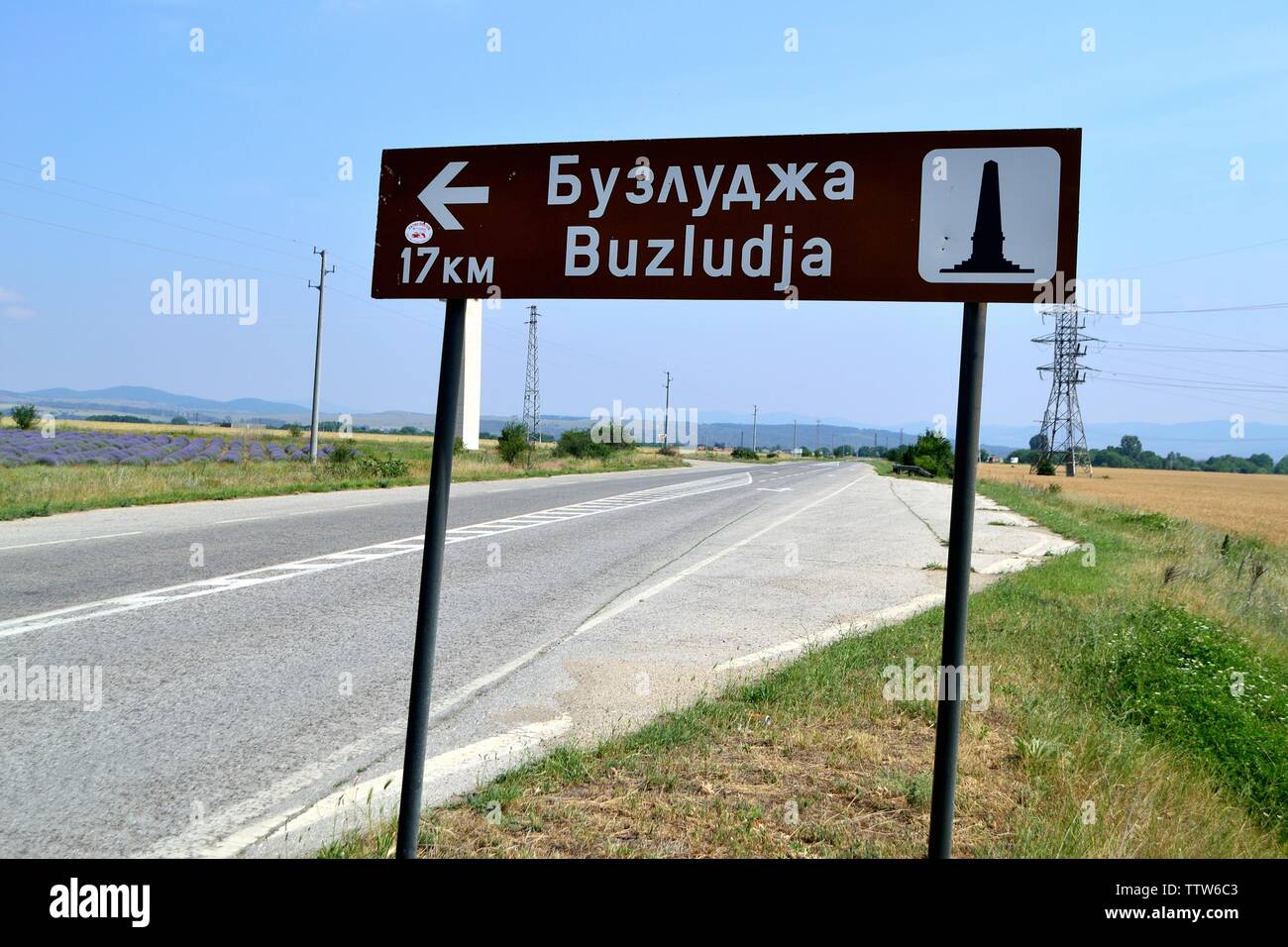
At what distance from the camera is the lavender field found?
110 ft

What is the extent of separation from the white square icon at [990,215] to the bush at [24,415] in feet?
189

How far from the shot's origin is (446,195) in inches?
120

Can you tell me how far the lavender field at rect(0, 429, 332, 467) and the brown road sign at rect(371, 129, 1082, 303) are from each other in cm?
3165

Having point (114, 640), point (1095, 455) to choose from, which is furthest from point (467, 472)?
point (1095, 455)

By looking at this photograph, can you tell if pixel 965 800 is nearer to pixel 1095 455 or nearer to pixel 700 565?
pixel 700 565

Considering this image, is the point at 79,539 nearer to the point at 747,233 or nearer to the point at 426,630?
the point at 426,630

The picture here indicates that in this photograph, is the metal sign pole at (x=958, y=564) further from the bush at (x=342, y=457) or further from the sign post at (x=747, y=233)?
the bush at (x=342, y=457)

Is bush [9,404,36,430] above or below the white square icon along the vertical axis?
below

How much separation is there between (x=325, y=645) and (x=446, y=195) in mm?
5169

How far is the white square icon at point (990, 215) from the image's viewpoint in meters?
2.55

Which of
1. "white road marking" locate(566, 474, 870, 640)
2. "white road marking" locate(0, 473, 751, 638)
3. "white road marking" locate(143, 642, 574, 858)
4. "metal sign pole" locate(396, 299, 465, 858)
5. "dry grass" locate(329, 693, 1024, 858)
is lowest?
"white road marking" locate(566, 474, 870, 640)

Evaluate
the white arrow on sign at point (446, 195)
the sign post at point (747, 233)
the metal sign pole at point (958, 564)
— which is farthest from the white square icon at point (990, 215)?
the white arrow on sign at point (446, 195)

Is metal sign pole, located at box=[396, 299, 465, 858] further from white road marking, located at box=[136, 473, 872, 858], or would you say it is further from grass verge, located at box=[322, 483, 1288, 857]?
white road marking, located at box=[136, 473, 872, 858]

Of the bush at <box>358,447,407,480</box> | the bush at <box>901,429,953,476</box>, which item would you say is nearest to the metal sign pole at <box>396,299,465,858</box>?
the bush at <box>358,447,407,480</box>
